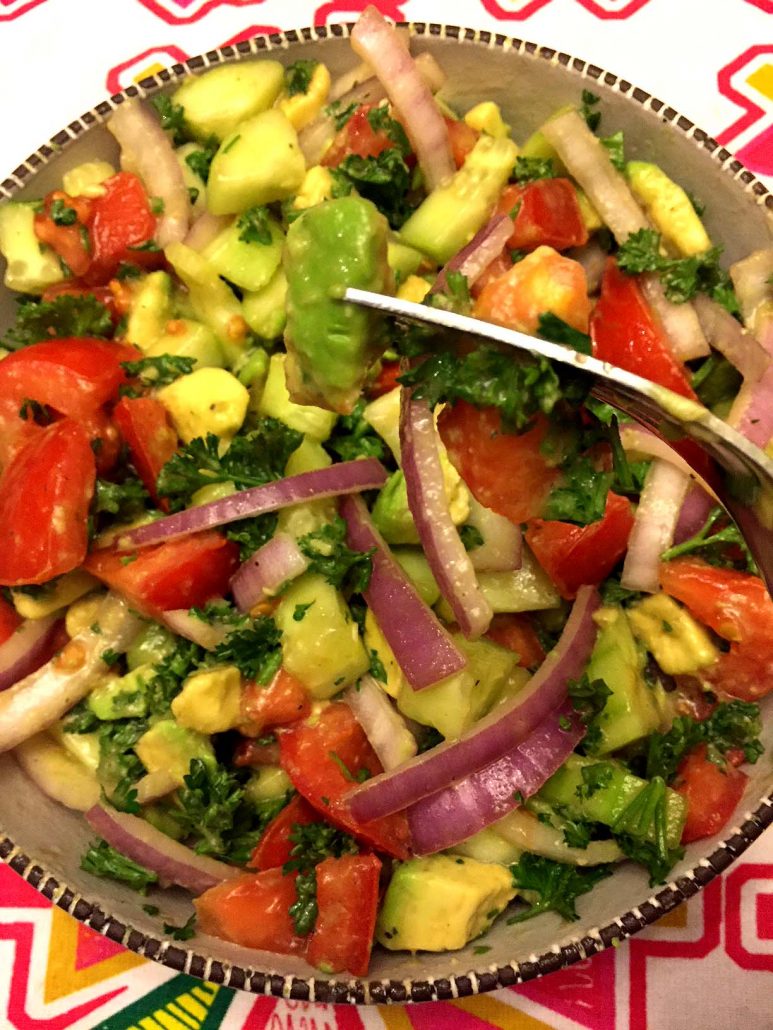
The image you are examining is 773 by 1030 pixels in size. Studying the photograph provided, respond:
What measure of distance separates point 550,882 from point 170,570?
1.01 metres

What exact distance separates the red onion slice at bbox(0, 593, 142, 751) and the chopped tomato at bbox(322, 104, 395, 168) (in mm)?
1153

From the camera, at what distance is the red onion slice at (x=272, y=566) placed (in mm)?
1814

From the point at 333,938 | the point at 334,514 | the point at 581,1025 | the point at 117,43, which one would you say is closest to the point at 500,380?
the point at 334,514

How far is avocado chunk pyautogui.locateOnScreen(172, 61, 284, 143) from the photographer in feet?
6.82

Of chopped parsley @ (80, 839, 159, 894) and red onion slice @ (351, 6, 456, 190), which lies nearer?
chopped parsley @ (80, 839, 159, 894)

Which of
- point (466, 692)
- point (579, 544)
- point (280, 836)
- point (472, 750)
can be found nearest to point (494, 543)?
point (579, 544)

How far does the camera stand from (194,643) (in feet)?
6.30

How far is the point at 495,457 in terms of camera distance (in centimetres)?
139

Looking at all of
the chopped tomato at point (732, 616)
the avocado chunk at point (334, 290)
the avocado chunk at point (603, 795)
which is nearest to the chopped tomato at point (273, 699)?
the avocado chunk at point (603, 795)

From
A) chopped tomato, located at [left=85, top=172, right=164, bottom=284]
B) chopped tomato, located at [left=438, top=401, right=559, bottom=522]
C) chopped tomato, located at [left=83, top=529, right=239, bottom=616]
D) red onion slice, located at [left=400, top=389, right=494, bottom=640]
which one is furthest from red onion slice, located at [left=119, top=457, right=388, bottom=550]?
chopped tomato, located at [left=85, top=172, right=164, bottom=284]

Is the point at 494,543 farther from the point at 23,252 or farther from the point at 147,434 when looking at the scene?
the point at 23,252

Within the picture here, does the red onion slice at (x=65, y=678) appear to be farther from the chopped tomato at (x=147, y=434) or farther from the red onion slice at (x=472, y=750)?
the red onion slice at (x=472, y=750)

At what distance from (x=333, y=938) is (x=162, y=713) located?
1.87ft

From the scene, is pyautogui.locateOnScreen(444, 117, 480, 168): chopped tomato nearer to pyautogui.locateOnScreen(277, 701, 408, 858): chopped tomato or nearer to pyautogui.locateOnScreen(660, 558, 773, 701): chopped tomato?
pyautogui.locateOnScreen(660, 558, 773, 701): chopped tomato
